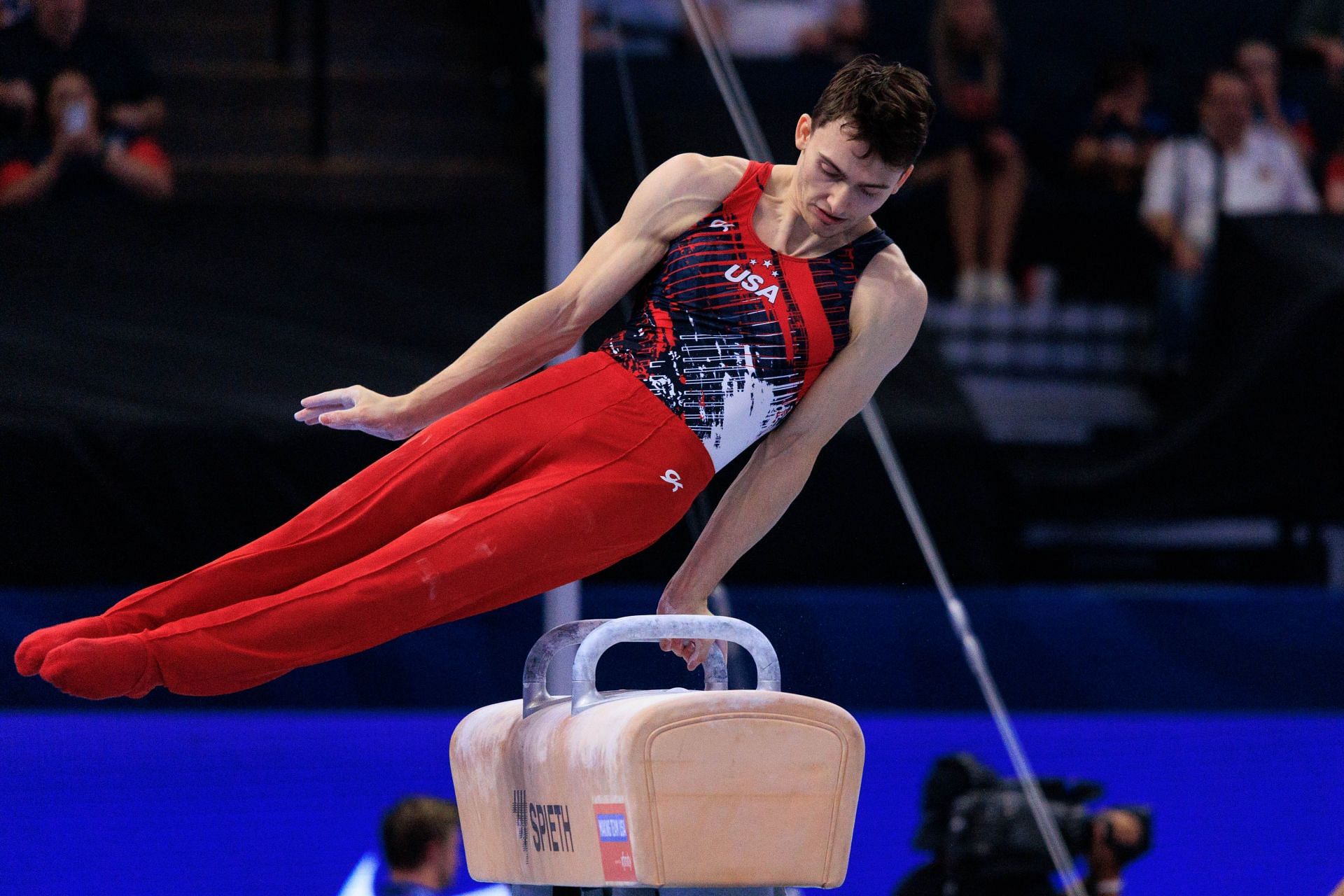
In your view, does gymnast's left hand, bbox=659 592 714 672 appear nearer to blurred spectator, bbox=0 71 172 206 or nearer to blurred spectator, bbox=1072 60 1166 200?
blurred spectator, bbox=0 71 172 206

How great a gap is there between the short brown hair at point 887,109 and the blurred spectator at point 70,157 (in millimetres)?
3048

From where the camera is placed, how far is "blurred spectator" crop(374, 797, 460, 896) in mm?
3812

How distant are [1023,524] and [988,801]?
4.69 feet

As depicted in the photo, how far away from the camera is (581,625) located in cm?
283

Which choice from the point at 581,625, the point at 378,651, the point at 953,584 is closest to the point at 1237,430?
the point at 953,584

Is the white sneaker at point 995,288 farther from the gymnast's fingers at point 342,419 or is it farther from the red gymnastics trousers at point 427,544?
the gymnast's fingers at point 342,419

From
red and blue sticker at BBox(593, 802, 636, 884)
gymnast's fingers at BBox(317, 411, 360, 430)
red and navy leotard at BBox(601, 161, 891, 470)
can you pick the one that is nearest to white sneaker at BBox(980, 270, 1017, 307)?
red and navy leotard at BBox(601, 161, 891, 470)

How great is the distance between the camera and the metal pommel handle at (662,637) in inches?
97.7

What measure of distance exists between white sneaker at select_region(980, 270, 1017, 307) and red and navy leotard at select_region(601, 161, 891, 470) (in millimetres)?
3320

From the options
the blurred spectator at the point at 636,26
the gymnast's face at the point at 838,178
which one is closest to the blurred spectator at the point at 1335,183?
the blurred spectator at the point at 636,26

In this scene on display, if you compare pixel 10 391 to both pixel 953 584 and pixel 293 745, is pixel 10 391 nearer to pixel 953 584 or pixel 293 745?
pixel 293 745

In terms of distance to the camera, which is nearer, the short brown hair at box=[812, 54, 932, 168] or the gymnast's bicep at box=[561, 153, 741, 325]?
the short brown hair at box=[812, 54, 932, 168]

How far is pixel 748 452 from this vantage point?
12.7ft

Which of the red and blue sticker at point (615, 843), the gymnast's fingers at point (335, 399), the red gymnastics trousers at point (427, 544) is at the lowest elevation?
the red and blue sticker at point (615, 843)
